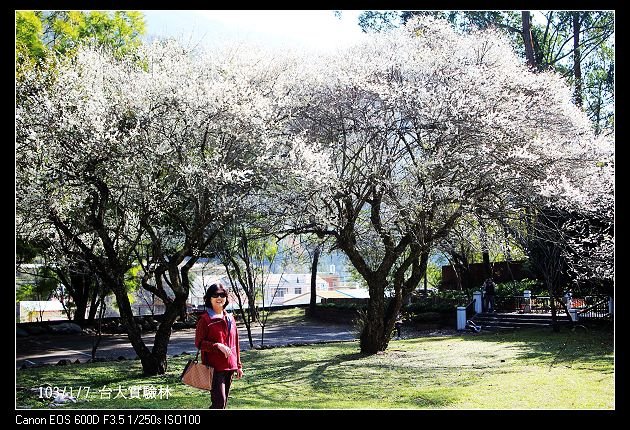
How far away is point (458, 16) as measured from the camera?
1653 cm

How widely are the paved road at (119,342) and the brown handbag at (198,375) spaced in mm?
9231

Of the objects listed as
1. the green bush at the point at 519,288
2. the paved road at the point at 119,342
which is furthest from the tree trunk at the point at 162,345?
the green bush at the point at 519,288

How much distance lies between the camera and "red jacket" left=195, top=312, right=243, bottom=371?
5863 mm

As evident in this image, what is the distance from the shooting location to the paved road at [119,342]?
15344mm

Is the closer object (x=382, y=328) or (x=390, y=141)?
(x=390, y=141)

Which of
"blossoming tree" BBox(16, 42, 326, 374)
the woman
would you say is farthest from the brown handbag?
"blossoming tree" BBox(16, 42, 326, 374)

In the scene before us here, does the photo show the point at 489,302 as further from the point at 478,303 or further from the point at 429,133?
the point at 429,133

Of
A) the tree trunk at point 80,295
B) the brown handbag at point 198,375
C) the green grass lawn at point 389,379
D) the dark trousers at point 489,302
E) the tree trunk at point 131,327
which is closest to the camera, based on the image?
the brown handbag at point 198,375

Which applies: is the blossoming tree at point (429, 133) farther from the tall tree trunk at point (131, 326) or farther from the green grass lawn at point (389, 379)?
the tall tree trunk at point (131, 326)

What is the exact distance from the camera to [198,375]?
5.95 m

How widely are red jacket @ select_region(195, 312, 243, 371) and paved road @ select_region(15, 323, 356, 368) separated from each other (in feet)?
30.6
